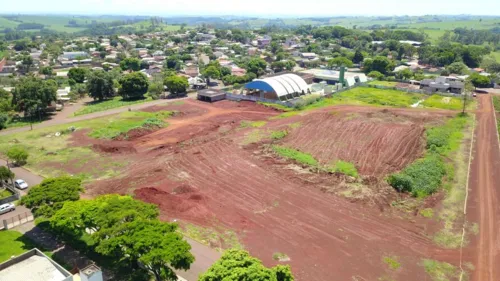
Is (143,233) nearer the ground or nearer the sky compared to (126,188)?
nearer the sky

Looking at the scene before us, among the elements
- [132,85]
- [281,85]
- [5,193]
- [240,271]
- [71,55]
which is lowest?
[5,193]

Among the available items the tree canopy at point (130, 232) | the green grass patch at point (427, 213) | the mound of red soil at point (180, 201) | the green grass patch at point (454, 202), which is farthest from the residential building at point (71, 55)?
the green grass patch at point (427, 213)

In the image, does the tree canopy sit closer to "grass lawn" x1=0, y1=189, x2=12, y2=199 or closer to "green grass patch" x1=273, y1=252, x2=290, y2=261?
"green grass patch" x1=273, y1=252, x2=290, y2=261

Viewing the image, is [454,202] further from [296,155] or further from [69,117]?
[69,117]

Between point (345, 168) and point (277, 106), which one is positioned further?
point (277, 106)

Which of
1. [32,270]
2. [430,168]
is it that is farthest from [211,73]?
[32,270]

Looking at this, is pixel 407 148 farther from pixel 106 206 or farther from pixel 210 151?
pixel 106 206

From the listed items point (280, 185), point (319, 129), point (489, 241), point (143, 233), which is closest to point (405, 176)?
point (489, 241)

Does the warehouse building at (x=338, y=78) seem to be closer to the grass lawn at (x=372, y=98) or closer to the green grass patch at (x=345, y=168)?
the grass lawn at (x=372, y=98)
